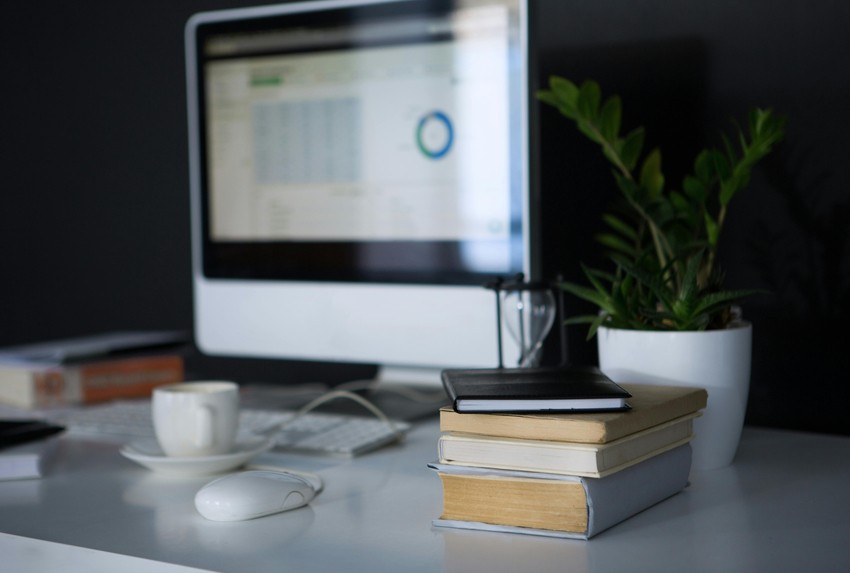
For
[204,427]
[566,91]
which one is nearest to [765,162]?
[566,91]

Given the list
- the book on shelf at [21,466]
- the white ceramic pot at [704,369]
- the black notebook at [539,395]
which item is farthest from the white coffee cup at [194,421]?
the white ceramic pot at [704,369]

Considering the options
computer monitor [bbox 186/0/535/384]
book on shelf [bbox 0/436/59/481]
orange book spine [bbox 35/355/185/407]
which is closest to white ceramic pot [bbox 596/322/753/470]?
computer monitor [bbox 186/0/535/384]

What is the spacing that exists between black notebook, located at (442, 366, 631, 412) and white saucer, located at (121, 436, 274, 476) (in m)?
0.26

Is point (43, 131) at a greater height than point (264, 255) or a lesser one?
greater

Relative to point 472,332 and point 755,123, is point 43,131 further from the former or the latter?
point 755,123

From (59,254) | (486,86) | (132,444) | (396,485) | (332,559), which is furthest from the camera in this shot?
(59,254)

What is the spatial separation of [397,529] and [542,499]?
0.12 metres

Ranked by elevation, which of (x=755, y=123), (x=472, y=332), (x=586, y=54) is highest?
(x=586, y=54)

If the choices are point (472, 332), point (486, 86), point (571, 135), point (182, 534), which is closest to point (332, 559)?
point (182, 534)

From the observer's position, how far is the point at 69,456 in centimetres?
105

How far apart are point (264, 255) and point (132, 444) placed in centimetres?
41

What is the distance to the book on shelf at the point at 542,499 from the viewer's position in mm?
705

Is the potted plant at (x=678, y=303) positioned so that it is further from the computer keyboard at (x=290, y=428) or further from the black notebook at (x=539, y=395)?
the computer keyboard at (x=290, y=428)

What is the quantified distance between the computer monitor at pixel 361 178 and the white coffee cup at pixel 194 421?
0.34 m
